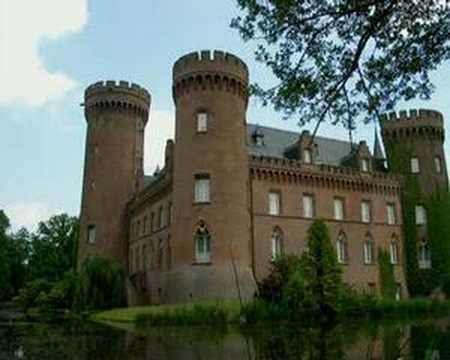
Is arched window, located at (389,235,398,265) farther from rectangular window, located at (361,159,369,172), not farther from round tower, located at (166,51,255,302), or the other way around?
round tower, located at (166,51,255,302)

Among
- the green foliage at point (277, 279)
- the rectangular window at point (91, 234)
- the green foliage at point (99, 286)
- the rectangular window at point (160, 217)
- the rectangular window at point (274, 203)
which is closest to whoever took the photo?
the green foliage at point (277, 279)

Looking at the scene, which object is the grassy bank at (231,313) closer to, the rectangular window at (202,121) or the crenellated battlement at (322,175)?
the crenellated battlement at (322,175)

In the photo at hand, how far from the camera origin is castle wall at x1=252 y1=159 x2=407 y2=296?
1339 inches

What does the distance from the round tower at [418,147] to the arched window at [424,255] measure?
13.2 feet

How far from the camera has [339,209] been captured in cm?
3791

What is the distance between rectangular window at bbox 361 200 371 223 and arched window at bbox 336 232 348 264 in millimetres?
2379

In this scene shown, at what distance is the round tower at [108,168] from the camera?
43625 mm

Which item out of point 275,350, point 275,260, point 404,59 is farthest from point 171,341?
point 275,260

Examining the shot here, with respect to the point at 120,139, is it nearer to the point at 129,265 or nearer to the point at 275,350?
the point at 129,265

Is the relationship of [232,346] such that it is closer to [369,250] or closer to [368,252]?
[368,252]

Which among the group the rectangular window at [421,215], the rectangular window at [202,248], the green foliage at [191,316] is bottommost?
the green foliage at [191,316]

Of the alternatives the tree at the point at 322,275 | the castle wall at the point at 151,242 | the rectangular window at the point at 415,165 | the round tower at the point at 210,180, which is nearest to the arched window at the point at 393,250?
the rectangular window at the point at 415,165

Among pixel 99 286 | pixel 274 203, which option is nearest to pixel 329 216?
pixel 274 203

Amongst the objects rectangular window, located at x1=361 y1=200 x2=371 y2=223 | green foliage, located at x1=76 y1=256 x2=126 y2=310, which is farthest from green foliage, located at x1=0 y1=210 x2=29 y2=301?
rectangular window, located at x1=361 y1=200 x2=371 y2=223
